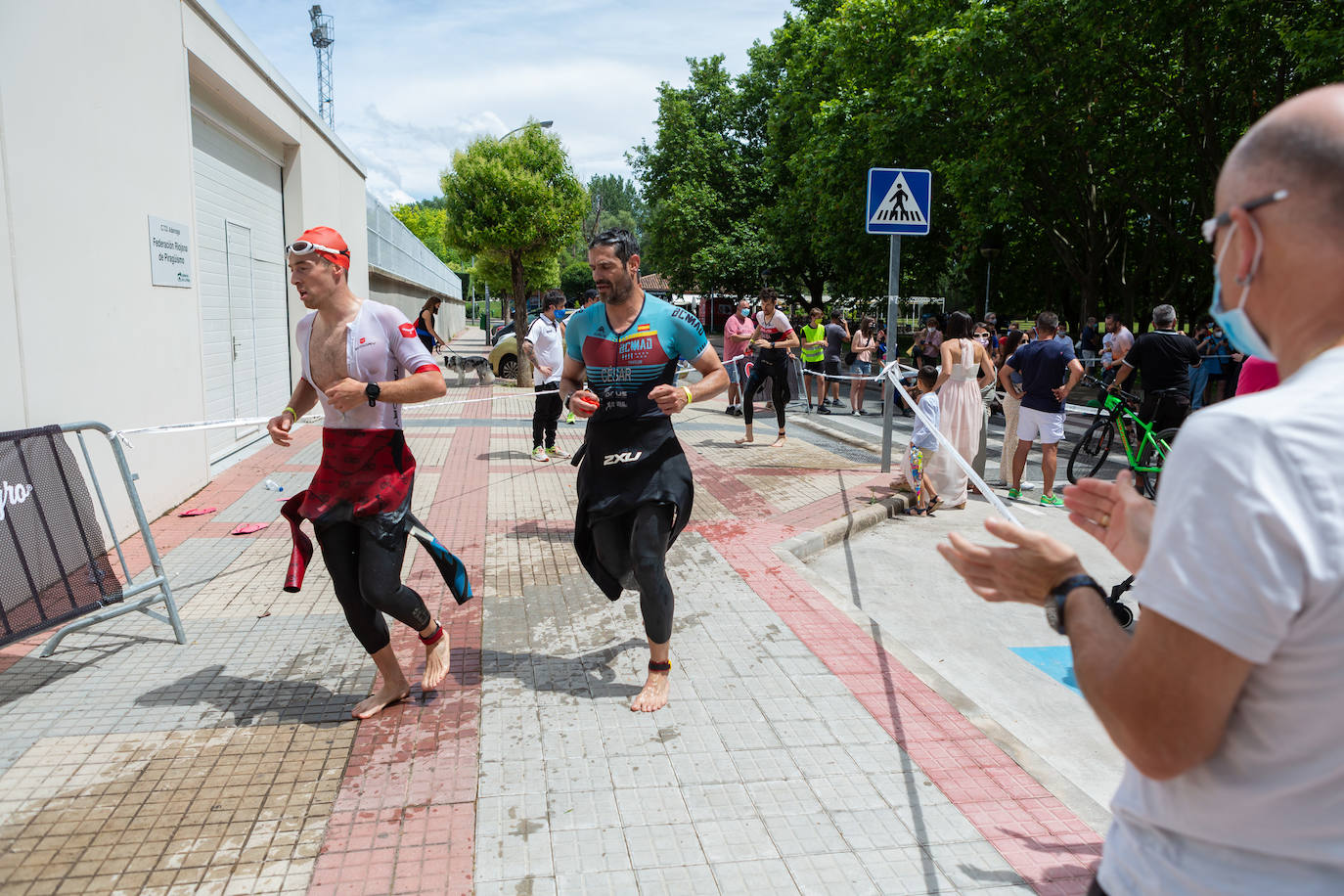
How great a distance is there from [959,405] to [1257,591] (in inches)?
311

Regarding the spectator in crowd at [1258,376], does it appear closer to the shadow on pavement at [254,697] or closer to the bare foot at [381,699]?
the bare foot at [381,699]

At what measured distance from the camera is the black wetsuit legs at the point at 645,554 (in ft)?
12.9

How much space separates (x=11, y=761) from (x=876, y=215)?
26.0ft

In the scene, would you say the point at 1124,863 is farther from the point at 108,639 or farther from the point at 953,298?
the point at 953,298

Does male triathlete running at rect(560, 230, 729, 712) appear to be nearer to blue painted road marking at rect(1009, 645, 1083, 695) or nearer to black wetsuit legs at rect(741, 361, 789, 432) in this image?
blue painted road marking at rect(1009, 645, 1083, 695)

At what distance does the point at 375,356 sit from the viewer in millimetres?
3791

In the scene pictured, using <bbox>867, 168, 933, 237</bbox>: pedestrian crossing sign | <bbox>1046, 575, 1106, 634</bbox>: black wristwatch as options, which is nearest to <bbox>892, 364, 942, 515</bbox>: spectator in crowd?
<bbox>867, 168, 933, 237</bbox>: pedestrian crossing sign

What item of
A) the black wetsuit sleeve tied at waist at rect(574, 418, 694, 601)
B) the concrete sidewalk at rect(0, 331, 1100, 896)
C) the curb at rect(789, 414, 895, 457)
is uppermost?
the black wetsuit sleeve tied at waist at rect(574, 418, 694, 601)

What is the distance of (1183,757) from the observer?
3.66 feet

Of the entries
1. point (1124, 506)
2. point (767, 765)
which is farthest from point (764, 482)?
point (1124, 506)

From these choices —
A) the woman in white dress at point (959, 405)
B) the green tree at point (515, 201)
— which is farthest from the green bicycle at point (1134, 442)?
the green tree at point (515, 201)

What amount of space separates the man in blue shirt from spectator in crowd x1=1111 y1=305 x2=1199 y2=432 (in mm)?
695

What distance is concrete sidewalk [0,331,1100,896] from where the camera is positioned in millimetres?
2846

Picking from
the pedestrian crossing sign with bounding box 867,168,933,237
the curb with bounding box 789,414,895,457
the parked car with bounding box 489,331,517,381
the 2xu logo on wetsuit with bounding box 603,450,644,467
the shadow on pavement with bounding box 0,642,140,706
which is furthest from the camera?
the parked car with bounding box 489,331,517,381
